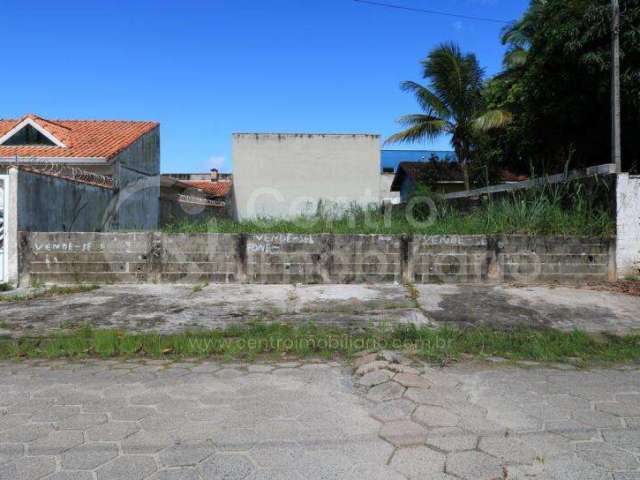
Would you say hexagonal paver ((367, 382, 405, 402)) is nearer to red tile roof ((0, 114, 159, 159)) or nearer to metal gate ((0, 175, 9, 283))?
metal gate ((0, 175, 9, 283))

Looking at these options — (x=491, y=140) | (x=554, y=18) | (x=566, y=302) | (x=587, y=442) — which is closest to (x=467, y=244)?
(x=566, y=302)

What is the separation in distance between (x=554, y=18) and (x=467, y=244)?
22.3 feet

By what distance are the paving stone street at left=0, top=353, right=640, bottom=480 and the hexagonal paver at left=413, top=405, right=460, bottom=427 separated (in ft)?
0.04

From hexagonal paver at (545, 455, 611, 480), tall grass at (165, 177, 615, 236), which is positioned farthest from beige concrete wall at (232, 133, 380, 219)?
hexagonal paver at (545, 455, 611, 480)

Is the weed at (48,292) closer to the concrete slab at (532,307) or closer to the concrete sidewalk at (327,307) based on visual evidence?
the concrete sidewalk at (327,307)

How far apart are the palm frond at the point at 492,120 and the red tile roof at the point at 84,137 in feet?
36.3

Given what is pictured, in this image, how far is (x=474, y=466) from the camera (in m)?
2.42

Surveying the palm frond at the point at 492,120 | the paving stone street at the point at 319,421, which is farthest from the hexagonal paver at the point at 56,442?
the palm frond at the point at 492,120

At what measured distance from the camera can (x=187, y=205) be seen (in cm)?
1789

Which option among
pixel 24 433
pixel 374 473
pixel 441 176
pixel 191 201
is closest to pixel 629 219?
pixel 374 473

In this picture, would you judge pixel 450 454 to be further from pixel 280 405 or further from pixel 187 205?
pixel 187 205

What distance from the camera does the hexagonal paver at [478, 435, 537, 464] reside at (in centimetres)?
248

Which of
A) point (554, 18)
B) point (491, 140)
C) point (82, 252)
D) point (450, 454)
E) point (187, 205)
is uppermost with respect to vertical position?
point (554, 18)

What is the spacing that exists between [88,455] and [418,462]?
1711mm
